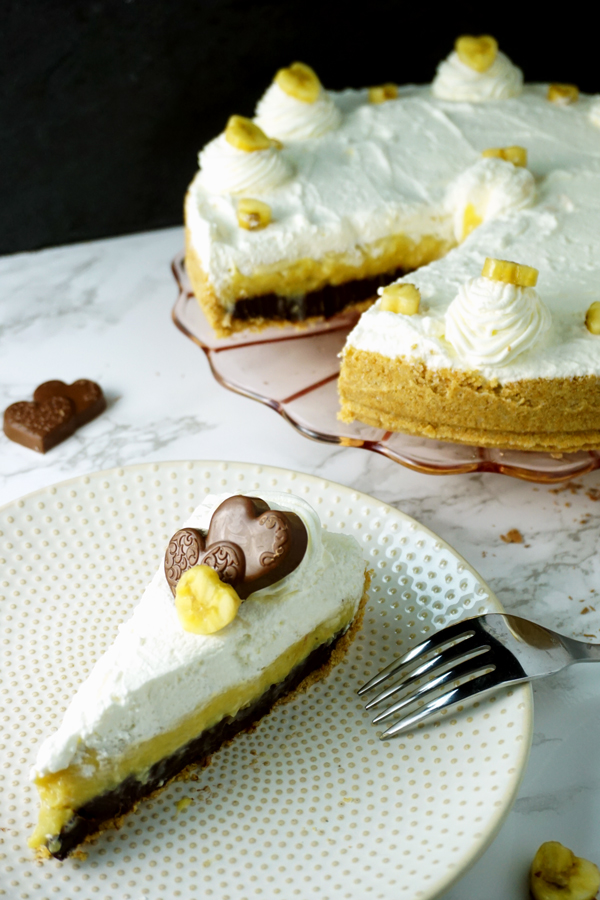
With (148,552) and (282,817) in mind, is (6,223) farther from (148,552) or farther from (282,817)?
(282,817)

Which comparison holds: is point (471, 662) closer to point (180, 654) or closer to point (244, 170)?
point (180, 654)

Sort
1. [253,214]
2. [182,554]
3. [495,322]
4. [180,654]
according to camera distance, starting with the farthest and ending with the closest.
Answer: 1. [253,214]
2. [495,322]
3. [182,554]
4. [180,654]

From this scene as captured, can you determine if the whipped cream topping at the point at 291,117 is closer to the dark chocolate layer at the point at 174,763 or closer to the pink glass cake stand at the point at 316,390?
the pink glass cake stand at the point at 316,390

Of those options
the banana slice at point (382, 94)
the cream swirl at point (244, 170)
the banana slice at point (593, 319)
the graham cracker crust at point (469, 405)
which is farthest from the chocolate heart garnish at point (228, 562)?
the banana slice at point (382, 94)

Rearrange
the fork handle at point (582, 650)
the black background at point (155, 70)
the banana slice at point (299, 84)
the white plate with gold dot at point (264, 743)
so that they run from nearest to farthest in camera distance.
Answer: the white plate with gold dot at point (264, 743)
the fork handle at point (582, 650)
the banana slice at point (299, 84)
the black background at point (155, 70)

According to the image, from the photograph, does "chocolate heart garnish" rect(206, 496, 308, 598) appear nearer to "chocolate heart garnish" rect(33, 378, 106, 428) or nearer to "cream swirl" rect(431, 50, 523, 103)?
"chocolate heart garnish" rect(33, 378, 106, 428)

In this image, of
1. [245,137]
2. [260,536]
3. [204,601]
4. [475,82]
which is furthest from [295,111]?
[204,601]
